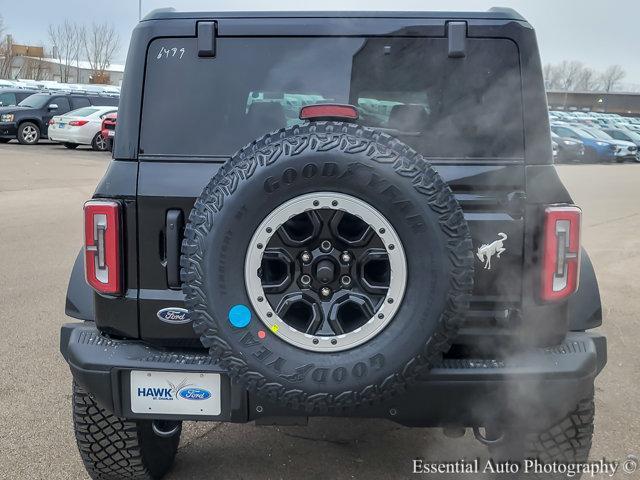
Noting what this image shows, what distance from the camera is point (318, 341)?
2213mm

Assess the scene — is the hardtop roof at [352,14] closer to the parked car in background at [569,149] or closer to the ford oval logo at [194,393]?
the ford oval logo at [194,393]

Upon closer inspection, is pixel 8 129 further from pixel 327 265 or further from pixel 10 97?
pixel 327 265

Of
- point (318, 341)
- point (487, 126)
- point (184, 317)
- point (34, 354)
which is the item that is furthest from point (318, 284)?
point (34, 354)

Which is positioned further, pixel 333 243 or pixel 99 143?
pixel 99 143

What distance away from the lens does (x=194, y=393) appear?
2439 millimetres

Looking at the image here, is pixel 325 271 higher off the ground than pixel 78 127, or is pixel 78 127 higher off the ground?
pixel 325 271

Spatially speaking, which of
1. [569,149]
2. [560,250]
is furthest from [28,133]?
[560,250]

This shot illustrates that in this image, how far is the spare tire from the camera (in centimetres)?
217

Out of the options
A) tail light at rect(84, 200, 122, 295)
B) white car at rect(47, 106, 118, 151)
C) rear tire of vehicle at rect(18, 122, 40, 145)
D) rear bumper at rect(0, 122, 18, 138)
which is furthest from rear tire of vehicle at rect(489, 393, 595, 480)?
rear tire of vehicle at rect(18, 122, 40, 145)

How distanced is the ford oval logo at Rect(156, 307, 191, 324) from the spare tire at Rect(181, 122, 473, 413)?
0.27 metres

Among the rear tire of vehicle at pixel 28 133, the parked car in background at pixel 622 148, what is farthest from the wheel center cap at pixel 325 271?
the parked car in background at pixel 622 148

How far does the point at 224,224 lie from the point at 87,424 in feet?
3.83

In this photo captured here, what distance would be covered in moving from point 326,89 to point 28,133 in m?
20.3

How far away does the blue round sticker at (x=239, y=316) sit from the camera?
2.22 meters
